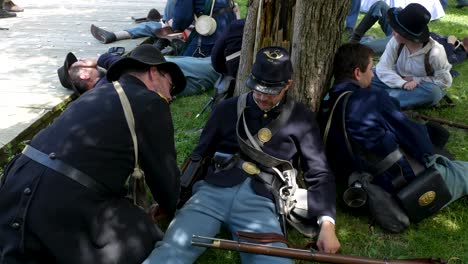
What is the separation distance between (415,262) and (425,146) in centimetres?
103

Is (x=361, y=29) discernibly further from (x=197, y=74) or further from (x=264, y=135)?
(x=264, y=135)

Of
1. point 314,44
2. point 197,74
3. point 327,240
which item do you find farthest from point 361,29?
point 327,240

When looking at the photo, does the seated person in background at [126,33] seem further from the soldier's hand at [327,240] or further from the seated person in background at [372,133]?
the soldier's hand at [327,240]

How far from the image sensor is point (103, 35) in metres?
8.20

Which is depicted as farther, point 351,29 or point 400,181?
point 351,29

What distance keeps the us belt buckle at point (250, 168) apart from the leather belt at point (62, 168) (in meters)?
1.12

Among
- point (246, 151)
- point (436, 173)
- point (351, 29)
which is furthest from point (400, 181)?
point (351, 29)

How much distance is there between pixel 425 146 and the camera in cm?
366

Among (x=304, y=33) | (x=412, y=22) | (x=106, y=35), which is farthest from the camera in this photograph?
(x=106, y=35)

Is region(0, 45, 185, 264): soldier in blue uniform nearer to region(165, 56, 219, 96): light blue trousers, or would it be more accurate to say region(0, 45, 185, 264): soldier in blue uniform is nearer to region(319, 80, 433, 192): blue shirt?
region(319, 80, 433, 192): blue shirt

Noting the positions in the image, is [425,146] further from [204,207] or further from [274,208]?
[204,207]

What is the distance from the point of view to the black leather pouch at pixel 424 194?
3496mm

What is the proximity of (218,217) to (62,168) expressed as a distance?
1158 millimetres

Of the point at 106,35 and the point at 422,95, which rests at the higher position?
the point at 422,95
